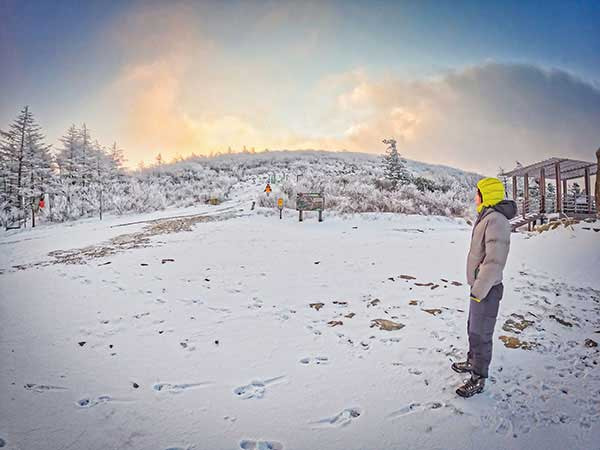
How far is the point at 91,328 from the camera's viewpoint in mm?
4242

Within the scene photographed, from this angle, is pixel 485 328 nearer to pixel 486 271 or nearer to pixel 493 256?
pixel 486 271

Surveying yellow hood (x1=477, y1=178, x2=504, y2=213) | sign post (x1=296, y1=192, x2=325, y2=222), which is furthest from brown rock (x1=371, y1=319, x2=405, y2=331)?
sign post (x1=296, y1=192, x2=325, y2=222)

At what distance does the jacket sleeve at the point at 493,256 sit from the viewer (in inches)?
113

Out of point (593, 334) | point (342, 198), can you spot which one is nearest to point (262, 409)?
point (593, 334)

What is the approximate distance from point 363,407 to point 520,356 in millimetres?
2333

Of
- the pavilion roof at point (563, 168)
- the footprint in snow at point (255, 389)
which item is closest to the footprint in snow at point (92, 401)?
the footprint in snow at point (255, 389)

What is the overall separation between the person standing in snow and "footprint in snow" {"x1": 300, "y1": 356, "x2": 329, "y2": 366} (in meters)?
1.41

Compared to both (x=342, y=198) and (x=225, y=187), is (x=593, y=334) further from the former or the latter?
(x=225, y=187)

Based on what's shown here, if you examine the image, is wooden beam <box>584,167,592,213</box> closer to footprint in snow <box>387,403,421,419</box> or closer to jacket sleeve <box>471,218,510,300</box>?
jacket sleeve <box>471,218,510,300</box>

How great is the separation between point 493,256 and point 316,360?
2269mm

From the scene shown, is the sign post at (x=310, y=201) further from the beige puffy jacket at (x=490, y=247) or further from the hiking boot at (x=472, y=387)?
the hiking boot at (x=472, y=387)

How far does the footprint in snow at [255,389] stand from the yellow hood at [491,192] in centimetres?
290

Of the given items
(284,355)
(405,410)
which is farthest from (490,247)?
(284,355)

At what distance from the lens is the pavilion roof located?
14.1 m
